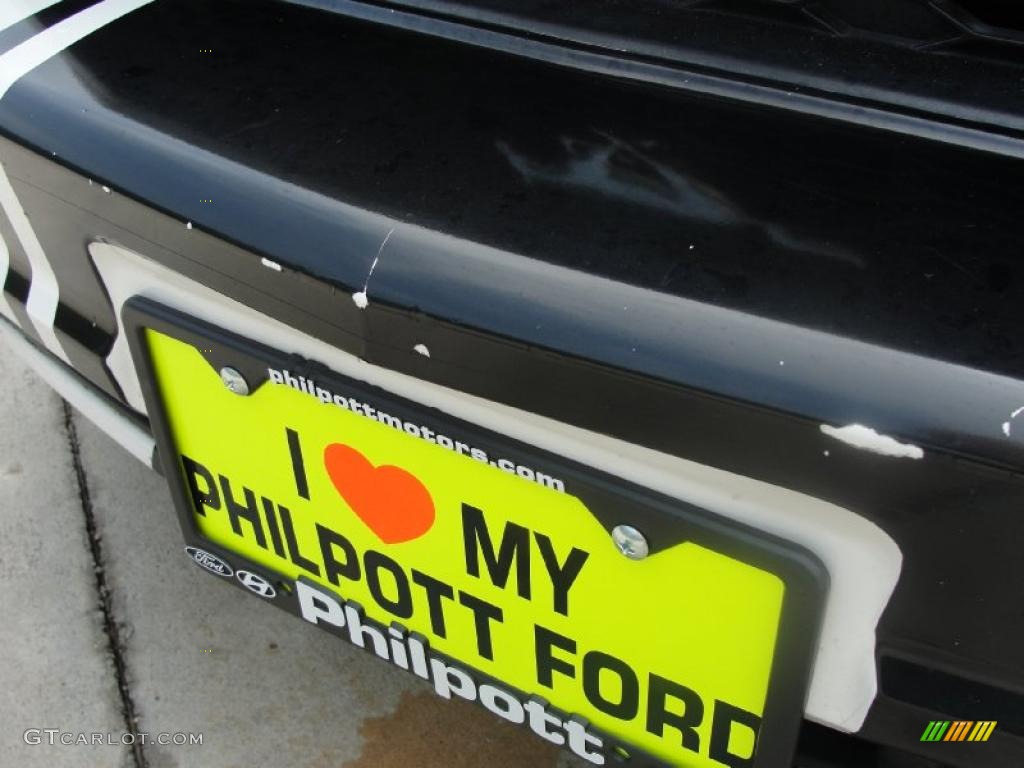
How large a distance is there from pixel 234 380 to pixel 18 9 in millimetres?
559

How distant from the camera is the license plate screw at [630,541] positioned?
0.98 meters

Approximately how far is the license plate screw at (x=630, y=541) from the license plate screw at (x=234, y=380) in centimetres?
46

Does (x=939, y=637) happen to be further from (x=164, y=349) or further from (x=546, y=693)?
(x=164, y=349)

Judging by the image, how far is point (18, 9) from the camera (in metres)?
1.29

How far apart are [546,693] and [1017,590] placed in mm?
565

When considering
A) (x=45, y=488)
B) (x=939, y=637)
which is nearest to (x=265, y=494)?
(x=939, y=637)

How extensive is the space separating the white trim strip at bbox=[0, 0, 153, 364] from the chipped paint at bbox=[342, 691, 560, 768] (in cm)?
85

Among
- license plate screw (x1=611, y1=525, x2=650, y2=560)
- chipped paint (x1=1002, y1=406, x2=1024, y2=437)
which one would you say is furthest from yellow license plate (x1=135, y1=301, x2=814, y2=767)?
chipped paint (x1=1002, y1=406, x2=1024, y2=437)

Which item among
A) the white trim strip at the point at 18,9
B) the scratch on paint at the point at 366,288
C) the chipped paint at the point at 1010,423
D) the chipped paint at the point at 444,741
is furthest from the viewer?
the chipped paint at the point at 444,741

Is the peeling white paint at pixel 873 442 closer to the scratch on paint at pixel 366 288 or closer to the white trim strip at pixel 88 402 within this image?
the scratch on paint at pixel 366 288

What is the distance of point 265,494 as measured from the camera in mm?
1315

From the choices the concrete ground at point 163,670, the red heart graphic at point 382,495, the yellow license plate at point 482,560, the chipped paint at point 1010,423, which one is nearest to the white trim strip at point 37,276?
the yellow license plate at point 482,560

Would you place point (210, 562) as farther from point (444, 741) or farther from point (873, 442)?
point (873, 442)

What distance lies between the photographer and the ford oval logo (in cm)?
145
